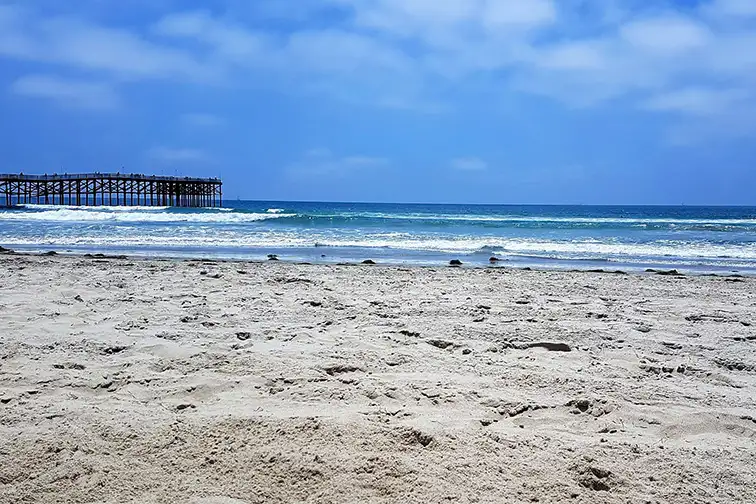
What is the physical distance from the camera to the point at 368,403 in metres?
3.09

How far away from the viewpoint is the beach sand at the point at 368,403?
2.41 m

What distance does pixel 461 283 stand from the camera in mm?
7781

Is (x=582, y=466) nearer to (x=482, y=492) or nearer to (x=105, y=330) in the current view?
(x=482, y=492)

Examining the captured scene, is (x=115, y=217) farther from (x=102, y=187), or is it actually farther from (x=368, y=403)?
(x=368, y=403)

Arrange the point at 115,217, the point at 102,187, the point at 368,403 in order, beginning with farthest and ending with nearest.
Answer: the point at 102,187, the point at 115,217, the point at 368,403

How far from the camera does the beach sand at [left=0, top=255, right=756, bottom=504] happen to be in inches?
94.9

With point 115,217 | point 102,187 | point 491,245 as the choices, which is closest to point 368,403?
point 491,245

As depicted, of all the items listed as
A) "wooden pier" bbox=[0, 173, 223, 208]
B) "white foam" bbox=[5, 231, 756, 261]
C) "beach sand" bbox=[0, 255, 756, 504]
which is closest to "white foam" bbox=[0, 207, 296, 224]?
"wooden pier" bbox=[0, 173, 223, 208]

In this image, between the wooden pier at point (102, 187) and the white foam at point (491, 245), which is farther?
the wooden pier at point (102, 187)

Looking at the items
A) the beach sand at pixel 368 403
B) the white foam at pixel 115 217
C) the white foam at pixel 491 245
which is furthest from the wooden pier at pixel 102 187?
the beach sand at pixel 368 403

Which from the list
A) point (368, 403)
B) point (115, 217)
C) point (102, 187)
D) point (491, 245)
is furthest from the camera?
point (102, 187)

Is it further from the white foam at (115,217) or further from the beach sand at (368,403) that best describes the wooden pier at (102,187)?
the beach sand at (368,403)

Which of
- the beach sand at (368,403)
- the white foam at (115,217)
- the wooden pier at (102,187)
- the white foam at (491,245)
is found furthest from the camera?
the wooden pier at (102,187)

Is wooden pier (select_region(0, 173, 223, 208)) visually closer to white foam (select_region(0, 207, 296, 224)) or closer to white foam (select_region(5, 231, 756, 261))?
white foam (select_region(0, 207, 296, 224))
